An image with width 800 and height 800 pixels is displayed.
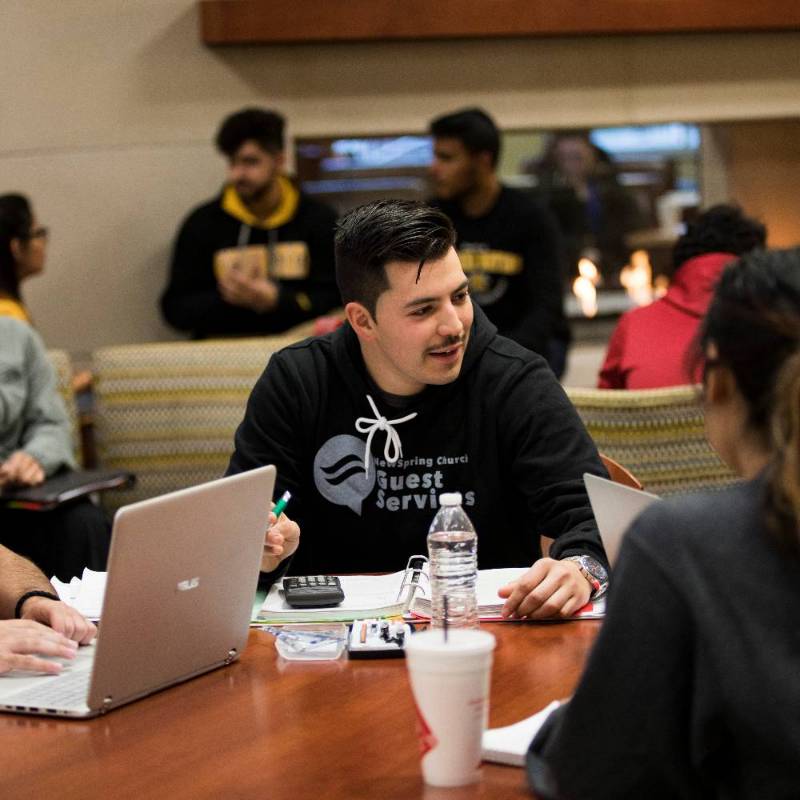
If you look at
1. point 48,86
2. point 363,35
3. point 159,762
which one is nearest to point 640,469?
point 159,762

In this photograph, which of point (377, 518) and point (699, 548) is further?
point (377, 518)

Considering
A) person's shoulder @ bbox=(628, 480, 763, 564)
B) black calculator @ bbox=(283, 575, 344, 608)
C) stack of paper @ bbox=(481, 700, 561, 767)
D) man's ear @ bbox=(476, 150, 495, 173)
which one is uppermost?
man's ear @ bbox=(476, 150, 495, 173)

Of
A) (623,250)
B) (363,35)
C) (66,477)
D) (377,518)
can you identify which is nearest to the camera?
(377,518)

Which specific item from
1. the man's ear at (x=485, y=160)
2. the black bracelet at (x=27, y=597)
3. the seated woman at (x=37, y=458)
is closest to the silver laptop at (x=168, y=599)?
the black bracelet at (x=27, y=597)

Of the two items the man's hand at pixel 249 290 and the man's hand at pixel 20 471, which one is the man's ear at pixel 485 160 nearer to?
the man's hand at pixel 249 290

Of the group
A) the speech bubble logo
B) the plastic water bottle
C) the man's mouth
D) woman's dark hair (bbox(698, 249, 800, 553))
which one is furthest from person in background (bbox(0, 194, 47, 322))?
woman's dark hair (bbox(698, 249, 800, 553))

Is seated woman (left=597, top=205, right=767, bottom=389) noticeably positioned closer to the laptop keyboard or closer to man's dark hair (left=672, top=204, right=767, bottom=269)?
man's dark hair (left=672, top=204, right=767, bottom=269)

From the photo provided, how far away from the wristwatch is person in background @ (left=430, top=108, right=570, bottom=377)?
2.96 meters

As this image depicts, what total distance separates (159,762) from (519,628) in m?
0.71

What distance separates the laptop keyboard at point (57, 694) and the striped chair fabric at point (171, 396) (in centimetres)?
274

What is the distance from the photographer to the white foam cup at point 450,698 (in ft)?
4.64

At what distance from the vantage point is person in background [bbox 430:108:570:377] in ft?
17.3

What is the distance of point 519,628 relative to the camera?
2127 mm

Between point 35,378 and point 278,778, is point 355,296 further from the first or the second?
point 35,378
